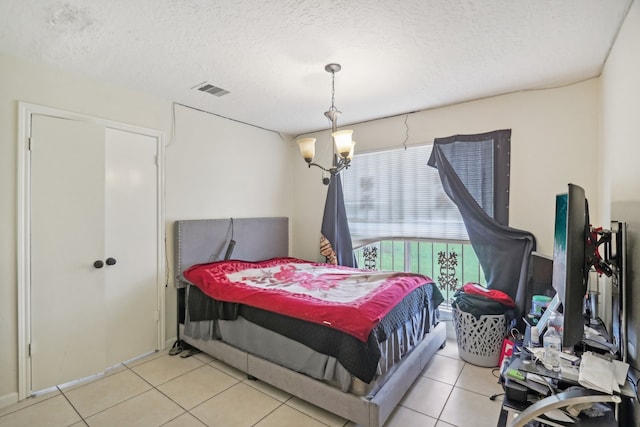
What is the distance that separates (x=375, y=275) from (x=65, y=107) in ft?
10.2

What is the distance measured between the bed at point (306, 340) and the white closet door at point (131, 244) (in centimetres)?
28

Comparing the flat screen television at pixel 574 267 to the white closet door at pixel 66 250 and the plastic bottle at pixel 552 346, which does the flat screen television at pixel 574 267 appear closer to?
the plastic bottle at pixel 552 346

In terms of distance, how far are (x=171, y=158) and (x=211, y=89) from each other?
86cm

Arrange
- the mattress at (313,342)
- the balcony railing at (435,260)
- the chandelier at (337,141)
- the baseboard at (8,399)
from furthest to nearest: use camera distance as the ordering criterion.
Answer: the balcony railing at (435,260) → the chandelier at (337,141) → the baseboard at (8,399) → the mattress at (313,342)

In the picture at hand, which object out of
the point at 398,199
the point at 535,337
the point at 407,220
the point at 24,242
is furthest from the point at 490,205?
the point at 24,242

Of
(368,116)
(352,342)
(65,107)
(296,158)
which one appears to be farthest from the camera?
(296,158)

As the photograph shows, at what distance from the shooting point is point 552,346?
150 cm

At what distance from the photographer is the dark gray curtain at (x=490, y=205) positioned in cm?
275

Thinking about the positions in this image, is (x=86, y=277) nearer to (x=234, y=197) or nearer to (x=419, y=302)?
(x=234, y=197)

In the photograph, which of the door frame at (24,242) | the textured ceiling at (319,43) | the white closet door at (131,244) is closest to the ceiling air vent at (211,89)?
the textured ceiling at (319,43)

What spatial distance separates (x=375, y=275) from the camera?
287cm

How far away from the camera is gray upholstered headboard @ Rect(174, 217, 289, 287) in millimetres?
3045

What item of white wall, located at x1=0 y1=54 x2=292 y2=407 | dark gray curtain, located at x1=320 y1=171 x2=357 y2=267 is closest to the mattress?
white wall, located at x1=0 y1=54 x2=292 y2=407

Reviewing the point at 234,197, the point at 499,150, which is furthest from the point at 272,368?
the point at 499,150
